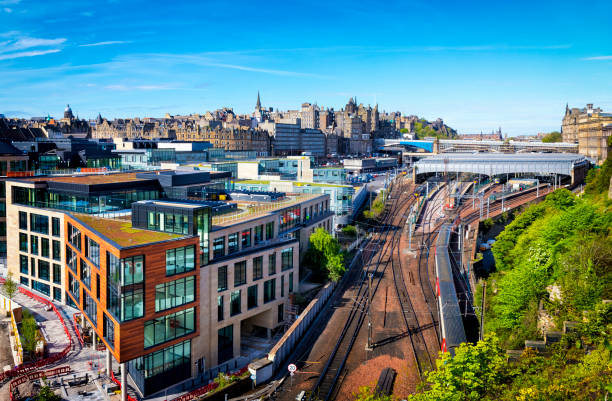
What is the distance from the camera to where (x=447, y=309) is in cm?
4681

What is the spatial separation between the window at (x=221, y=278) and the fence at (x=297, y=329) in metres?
6.45

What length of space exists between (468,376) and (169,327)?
844 inches

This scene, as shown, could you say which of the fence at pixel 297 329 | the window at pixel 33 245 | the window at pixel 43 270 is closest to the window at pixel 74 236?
the window at pixel 43 270

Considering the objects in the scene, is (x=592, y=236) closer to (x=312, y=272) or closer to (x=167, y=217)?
(x=312, y=272)

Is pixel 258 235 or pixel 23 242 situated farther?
pixel 23 242

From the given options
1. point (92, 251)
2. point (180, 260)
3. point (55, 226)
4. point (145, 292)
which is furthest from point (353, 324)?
point (55, 226)

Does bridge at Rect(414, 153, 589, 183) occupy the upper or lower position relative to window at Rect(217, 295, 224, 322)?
upper

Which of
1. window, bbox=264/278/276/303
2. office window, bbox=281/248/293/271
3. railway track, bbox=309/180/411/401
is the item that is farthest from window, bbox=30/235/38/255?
railway track, bbox=309/180/411/401

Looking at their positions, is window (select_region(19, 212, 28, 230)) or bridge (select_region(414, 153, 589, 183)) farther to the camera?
bridge (select_region(414, 153, 589, 183))

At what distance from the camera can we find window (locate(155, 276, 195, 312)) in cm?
3575

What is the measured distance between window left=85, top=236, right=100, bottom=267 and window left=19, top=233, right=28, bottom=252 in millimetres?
20110

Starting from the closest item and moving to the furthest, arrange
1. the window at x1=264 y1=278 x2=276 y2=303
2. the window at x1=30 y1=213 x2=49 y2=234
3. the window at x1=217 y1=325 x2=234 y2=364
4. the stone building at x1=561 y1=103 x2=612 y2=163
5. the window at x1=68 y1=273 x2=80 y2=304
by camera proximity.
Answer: the window at x1=217 y1=325 x2=234 y2=364 → the window at x1=264 y1=278 x2=276 y2=303 → the window at x1=68 y1=273 x2=80 y2=304 → the window at x1=30 y1=213 x2=49 y2=234 → the stone building at x1=561 y1=103 x2=612 y2=163

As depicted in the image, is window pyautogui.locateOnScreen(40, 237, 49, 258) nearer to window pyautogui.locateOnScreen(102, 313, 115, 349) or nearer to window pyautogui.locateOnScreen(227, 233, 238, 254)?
window pyautogui.locateOnScreen(102, 313, 115, 349)

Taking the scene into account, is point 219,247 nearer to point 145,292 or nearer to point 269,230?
point 145,292
